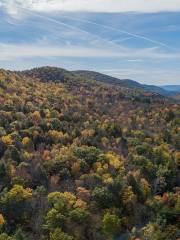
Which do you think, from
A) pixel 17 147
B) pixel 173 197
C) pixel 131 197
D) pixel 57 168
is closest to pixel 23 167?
pixel 57 168

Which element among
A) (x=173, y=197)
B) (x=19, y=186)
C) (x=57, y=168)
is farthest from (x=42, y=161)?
(x=173, y=197)

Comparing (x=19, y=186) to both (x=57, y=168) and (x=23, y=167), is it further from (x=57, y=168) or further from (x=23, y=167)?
(x=57, y=168)

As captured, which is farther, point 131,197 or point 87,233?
point 131,197

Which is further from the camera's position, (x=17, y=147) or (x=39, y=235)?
(x=17, y=147)

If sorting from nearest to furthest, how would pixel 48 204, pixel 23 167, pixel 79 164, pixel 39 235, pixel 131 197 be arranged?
pixel 39 235
pixel 48 204
pixel 131 197
pixel 23 167
pixel 79 164

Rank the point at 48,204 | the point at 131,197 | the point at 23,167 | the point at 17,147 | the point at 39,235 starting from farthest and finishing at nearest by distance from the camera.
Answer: the point at 17,147 → the point at 23,167 → the point at 131,197 → the point at 48,204 → the point at 39,235

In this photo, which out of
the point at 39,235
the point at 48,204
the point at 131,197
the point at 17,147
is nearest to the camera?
the point at 39,235

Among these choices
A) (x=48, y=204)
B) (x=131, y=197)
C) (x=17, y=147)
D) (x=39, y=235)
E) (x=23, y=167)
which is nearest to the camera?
(x=39, y=235)

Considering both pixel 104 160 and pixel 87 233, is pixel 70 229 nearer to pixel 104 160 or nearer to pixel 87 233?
pixel 87 233
